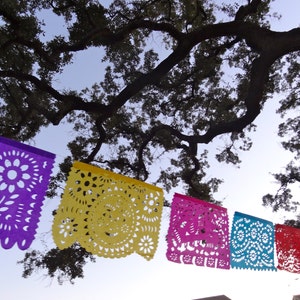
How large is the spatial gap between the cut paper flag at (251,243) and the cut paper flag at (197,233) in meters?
0.17

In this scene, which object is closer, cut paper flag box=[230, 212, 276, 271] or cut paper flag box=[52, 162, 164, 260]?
cut paper flag box=[52, 162, 164, 260]

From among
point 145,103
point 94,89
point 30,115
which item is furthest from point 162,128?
point 30,115

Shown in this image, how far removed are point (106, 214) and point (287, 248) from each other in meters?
3.32

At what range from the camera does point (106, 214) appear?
13.0 ft

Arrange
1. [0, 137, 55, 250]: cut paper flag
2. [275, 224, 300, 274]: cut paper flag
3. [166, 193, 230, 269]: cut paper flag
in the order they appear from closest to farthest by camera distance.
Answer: [0, 137, 55, 250]: cut paper flag < [166, 193, 230, 269]: cut paper flag < [275, 224, 300, 274]: cut paper flag

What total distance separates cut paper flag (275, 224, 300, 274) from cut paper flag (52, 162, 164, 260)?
2406 millimetres

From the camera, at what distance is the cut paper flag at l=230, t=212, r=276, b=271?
5.23m

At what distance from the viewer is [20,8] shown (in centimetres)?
617

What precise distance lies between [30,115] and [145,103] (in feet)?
8.34

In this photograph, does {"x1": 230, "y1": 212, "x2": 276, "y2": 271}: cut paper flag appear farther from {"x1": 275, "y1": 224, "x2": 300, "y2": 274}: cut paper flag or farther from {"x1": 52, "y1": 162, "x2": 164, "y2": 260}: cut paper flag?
{"x1": 52, "y1": 162, "x2": 164, "y2": 260}: cut paper flag

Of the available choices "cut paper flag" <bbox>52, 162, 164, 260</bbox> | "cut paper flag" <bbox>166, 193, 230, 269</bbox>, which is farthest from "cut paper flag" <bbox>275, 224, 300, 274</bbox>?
"cut paper flag" <bbox>52, 162, 164, 260</bbox>

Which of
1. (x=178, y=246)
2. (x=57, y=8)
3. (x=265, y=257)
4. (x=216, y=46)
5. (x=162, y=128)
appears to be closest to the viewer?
(x=178, y=246)

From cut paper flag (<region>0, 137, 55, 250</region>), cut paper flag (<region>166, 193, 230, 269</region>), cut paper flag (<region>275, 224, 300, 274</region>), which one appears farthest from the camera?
cut paper flag (<region>275, 224, 300, 274</region>)

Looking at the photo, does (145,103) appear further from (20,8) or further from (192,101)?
(20,8)
